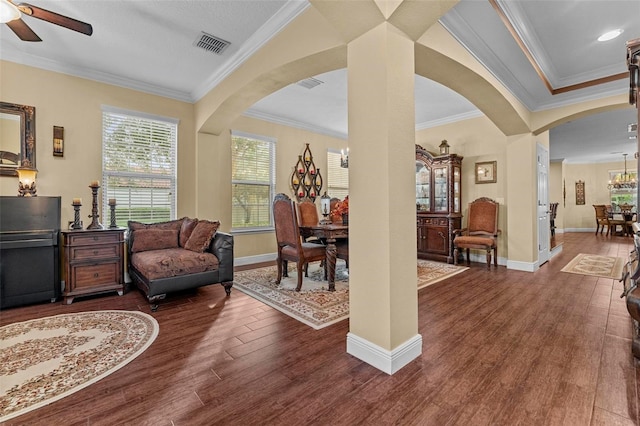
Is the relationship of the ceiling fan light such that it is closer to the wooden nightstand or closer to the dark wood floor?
the wooden nightstand

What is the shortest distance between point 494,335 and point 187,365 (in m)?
2.34

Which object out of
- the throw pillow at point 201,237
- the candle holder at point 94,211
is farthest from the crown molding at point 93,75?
Answer: the throw pillow at point 201,237

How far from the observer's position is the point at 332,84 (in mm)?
4039

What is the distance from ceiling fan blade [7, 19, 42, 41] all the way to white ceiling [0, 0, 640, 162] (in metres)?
0.43

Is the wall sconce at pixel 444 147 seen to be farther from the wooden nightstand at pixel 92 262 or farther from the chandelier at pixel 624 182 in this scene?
the chandelier at pixel 624 182

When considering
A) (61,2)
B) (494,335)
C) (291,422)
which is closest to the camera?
(291,422)

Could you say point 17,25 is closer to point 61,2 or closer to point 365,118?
point 61,2

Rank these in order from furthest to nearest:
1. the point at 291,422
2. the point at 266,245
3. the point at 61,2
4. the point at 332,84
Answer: the point at 266,245 < the point at 332,84 < the point at 61,2 < the point at 291,422

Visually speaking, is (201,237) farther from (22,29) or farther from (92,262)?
(22,29)

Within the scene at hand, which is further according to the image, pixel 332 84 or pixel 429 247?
pixel 429 247

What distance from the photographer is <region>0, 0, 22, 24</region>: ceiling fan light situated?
1.86m

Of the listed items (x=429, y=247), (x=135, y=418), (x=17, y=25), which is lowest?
(x=135, y=418)

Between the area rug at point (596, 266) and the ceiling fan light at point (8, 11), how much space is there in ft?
22.5

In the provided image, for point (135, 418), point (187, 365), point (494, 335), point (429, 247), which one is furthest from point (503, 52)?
point (135, 418)
